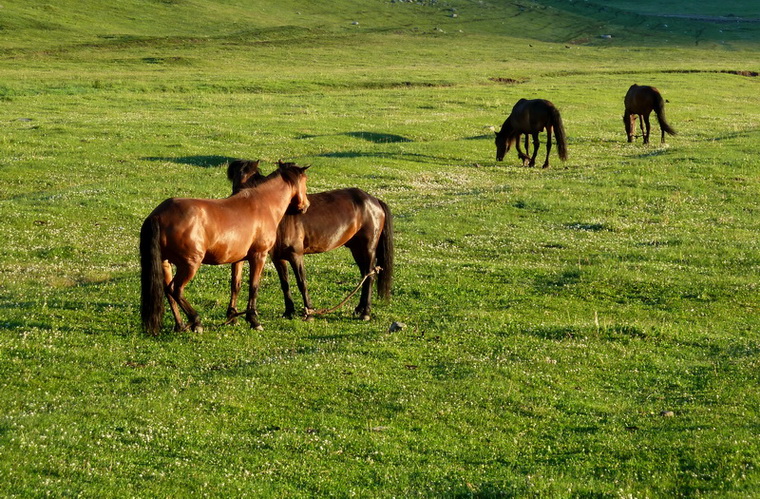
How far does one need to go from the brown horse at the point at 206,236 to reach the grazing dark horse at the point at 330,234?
1.61 feet

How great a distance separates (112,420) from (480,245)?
15.8 metres

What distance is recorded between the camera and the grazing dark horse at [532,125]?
3872 centimetres

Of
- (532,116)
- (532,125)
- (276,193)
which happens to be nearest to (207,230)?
(276,193)

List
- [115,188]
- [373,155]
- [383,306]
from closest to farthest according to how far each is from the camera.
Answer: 1. [383,306]
2. [115,188]
3. [373,155]

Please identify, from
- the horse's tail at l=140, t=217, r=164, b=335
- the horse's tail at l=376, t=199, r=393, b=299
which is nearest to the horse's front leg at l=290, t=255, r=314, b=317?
the horse's tail at l=376, t=199, r=393, b=299

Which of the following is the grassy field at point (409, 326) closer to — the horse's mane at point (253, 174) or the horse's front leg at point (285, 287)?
the horse's front leg at point (285, 287)

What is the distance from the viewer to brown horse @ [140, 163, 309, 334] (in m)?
13.6

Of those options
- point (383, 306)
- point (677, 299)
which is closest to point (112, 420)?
point (383, 306)

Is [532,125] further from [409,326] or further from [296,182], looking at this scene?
[296,182]

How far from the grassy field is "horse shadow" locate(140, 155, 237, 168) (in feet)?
0.56

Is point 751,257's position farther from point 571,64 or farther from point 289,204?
point 571,64

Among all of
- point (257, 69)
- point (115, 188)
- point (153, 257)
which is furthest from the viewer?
point (257, 69)

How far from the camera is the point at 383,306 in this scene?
1756 cm

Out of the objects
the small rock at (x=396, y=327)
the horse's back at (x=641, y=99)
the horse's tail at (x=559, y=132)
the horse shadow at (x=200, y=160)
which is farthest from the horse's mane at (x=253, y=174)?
the horse's back at (x=641, y=99)
